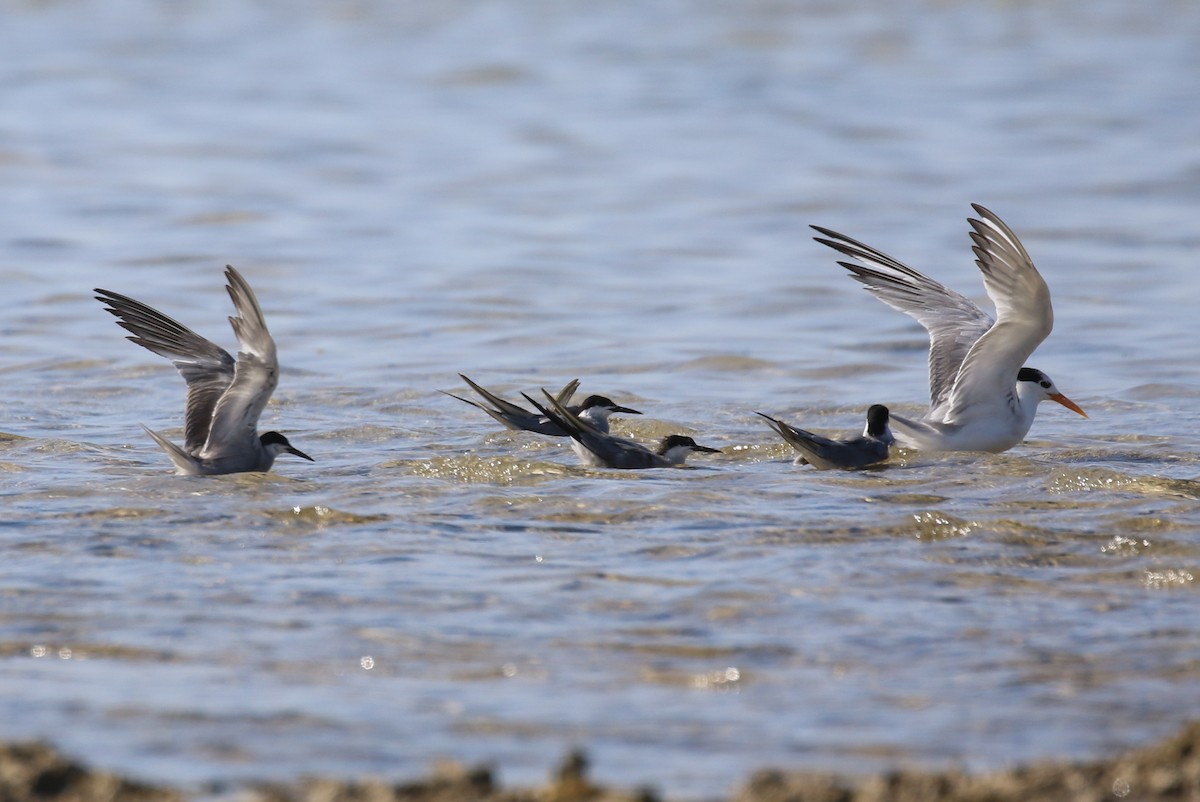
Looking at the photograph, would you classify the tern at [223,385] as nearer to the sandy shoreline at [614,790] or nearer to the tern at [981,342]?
the tern at [981,342]

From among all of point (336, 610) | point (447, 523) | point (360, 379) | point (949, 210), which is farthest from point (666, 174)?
point (336, 610)

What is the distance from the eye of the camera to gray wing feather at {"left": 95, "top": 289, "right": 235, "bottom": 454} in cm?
969

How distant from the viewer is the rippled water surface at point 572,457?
559cm

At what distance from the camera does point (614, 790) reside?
474 centimetres

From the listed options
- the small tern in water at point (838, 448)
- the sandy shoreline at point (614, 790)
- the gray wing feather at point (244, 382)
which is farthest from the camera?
the small tern in water at point (838, 448)

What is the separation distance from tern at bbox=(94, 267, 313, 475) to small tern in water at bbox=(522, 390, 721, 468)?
4.78 feet

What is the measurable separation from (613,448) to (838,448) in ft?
4.03

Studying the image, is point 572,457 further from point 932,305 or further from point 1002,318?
point 932,305

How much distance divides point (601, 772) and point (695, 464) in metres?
4.91

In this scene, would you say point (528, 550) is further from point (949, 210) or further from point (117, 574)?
point (949, 210)

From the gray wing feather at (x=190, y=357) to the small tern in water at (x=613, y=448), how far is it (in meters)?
1.84

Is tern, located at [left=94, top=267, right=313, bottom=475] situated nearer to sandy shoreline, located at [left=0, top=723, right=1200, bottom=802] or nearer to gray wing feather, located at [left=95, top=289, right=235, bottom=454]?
gray wing feather, located at [left=95, top=289, right=235, bottom=454]

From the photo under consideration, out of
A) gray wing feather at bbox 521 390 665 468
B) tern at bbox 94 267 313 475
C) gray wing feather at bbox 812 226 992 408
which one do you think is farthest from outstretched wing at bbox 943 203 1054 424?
tern at bbox 94 267 313 475

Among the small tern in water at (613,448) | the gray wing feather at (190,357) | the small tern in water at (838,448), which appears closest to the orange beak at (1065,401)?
the small tern in water at (838,448)
